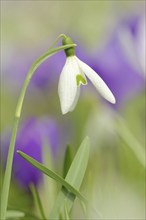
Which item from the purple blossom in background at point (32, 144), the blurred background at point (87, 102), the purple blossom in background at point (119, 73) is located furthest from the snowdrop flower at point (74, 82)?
the purple blossom in background at point (119, 73)

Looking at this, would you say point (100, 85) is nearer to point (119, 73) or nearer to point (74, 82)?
point (74, 82)

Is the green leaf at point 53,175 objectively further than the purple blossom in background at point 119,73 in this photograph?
No

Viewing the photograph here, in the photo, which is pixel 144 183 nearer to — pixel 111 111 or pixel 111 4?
pixel 111 111

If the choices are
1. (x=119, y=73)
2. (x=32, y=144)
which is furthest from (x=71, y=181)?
(x=119, y=73)

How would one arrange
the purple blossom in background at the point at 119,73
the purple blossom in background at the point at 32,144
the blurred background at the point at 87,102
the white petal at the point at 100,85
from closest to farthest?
the white petal at the point at 100,85, the blurred background at the point at 87,102, the purple blossom in background at the point at 32,144, the purple blossom in background at the point at 119,73

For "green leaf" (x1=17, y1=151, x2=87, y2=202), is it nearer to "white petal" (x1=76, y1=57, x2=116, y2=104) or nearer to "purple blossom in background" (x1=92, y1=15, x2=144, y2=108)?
"white petal" (x1=76, y1=57, x2=116, y2=104)

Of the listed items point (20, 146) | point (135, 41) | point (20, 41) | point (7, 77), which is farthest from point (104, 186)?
point (20, 41)

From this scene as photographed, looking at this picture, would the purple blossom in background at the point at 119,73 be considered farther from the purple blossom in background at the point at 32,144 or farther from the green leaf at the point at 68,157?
the green leaf at the point at 68,157
